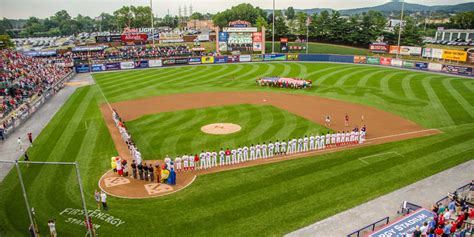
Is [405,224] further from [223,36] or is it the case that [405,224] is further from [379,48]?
[379,48]

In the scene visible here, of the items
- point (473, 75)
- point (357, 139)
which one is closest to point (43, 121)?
point (357, 139)

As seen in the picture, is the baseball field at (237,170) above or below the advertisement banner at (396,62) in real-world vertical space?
below

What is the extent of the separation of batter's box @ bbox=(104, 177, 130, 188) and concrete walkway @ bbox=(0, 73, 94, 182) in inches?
260

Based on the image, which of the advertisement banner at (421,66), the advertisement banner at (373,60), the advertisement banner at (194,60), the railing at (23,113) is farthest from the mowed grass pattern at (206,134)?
the advertisement banner at (373,60)

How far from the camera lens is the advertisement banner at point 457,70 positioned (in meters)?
54.7

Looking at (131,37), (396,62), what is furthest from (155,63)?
(396,62)

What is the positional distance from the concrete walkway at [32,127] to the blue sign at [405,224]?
21142mm

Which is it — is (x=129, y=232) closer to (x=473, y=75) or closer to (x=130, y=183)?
(x=130, y=183)

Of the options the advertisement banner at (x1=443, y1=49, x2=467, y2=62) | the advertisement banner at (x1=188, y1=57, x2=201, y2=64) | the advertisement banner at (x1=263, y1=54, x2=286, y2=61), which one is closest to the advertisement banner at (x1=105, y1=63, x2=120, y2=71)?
the advertisement banner at (x1=188, y1=57, x2=201, y2=64)

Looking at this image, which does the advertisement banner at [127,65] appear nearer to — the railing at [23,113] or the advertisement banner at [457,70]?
the railing at [23,113]

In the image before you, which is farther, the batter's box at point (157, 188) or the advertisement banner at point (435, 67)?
the advertisement banner at point (435, 67)

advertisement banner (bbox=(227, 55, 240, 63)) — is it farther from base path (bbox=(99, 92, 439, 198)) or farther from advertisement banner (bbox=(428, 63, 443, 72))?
advertisement banner (bbox=(428, 63, 443, 72))

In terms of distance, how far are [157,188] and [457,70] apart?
55911 millimetres

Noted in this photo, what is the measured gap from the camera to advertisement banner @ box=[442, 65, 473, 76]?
5465 centimetres
